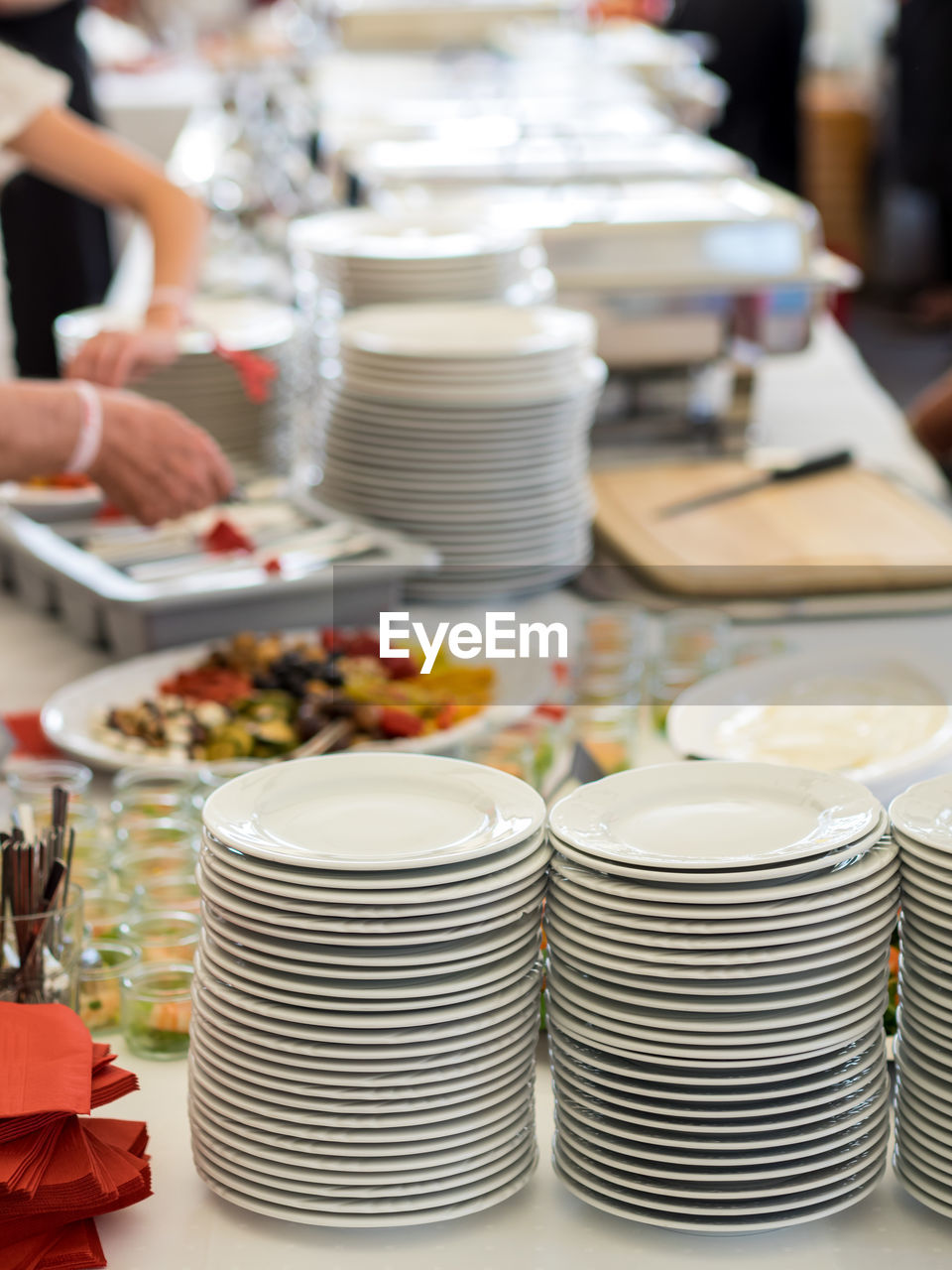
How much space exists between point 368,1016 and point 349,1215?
0.09 meters

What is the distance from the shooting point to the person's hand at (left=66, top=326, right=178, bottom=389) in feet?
5.56

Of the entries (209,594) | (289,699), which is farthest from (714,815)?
(209,594)

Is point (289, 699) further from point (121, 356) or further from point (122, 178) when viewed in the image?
point (122, 178)

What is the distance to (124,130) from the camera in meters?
4.66

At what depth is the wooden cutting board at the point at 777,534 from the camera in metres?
1.49

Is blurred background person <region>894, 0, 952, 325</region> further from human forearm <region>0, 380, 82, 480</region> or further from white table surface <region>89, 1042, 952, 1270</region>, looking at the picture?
white table surface <region>89, 1042, 952, 1270</region>

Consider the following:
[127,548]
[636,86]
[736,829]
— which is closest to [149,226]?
[127,548]

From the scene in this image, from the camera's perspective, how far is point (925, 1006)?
708 millimetres

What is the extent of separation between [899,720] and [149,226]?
1327 mm

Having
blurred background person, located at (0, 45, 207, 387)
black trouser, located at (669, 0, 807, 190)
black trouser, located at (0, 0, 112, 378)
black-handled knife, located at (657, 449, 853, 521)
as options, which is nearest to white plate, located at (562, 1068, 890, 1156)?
black-handled knife, located at (657, 449, 853, 521)

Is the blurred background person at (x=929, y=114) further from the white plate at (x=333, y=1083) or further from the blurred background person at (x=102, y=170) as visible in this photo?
the white plate at (x=333, y=1083)

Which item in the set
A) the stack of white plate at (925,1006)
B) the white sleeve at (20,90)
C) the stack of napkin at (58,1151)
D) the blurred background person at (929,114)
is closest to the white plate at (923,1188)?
the stack of white plate at (925,1006)

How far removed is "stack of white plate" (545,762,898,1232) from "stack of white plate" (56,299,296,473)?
114cm

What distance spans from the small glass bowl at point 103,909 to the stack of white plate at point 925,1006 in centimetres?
45
